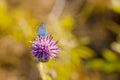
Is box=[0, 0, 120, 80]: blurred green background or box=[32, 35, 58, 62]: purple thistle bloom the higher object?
box=[0, 0, 120, 80]: blurred green background

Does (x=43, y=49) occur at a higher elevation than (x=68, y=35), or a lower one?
lower

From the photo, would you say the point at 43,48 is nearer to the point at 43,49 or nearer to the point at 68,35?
the point at 43,49

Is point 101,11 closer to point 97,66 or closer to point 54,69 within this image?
point 97,66

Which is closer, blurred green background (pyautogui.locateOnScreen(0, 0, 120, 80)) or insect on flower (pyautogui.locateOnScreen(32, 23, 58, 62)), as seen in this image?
insect on flower (pyautogui.locateOnScreen(32, 23, 58, 62))

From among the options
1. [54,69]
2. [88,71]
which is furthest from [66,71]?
[88,71]

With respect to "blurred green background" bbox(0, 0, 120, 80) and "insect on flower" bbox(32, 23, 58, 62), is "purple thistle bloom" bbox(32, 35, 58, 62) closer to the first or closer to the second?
"insect on flower" bbox(32, 23, 58, 62)

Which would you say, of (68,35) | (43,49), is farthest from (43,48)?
(68,35)

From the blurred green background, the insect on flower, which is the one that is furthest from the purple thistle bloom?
the blurred green background
